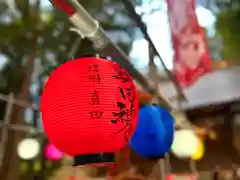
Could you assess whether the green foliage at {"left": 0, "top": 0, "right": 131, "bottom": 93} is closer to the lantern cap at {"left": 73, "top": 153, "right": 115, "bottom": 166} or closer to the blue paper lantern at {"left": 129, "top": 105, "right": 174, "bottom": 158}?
the blue paper lantern at {"left": 129, "top": 105, "right": 174, "bottom": 158}

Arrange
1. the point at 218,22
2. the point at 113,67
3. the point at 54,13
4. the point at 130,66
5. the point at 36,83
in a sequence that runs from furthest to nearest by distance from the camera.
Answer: the point at 36,83 < the point at 54,13 < the point at 218,22 < the point at 130,66 < the point at 113,67

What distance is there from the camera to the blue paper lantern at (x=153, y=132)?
72.6 inches

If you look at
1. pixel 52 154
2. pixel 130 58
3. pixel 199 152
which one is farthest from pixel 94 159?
pixel 52 154

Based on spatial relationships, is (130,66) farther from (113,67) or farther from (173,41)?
(113,67)

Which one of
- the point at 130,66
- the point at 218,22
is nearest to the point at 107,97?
the point at 130,66

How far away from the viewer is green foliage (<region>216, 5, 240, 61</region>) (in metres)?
2.88

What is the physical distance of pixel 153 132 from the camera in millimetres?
1838

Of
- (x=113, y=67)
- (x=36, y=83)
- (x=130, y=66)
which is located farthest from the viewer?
(x=36, y=83)

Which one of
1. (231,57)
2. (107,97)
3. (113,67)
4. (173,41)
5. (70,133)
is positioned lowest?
(70,133)

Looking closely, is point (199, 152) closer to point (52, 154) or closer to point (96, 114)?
point (52, 154)

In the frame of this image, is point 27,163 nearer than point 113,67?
No

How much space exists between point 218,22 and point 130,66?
1.24 m

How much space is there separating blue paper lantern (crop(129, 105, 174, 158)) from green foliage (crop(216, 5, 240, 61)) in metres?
1.19

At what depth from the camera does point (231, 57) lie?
11.3ft
